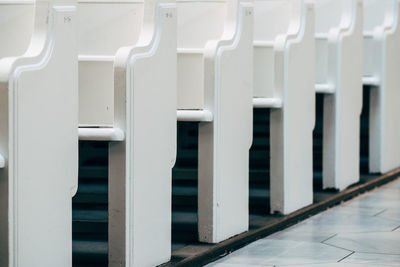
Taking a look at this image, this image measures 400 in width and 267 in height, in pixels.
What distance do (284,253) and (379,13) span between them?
11.9 feet

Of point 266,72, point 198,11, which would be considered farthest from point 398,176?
point 198,11

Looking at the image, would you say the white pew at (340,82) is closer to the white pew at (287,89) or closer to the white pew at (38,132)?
the white pew at (287,89)

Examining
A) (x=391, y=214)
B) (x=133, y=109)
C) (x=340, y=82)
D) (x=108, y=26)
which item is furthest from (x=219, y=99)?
(x=340, y=82)

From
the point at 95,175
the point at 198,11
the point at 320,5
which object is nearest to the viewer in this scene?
the point at 198,11

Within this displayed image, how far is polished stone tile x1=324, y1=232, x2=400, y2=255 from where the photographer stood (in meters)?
5.42

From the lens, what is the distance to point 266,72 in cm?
632

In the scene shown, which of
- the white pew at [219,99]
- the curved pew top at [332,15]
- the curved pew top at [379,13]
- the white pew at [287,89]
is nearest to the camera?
the white pew at [219,99]

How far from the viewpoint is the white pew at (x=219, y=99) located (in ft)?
17.3

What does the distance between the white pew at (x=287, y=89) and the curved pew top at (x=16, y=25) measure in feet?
7.09

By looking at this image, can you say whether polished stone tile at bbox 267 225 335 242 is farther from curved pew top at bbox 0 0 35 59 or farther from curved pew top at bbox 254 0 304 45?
curved pew top at bbox 0 0 35 59

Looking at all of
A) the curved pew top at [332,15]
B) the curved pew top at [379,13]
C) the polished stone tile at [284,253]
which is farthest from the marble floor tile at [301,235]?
the curved pew top at [379,13]

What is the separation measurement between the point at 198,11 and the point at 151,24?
954 mm

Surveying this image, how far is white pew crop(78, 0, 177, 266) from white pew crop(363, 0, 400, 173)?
363 centimetres

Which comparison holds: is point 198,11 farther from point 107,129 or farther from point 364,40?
point 364,40
